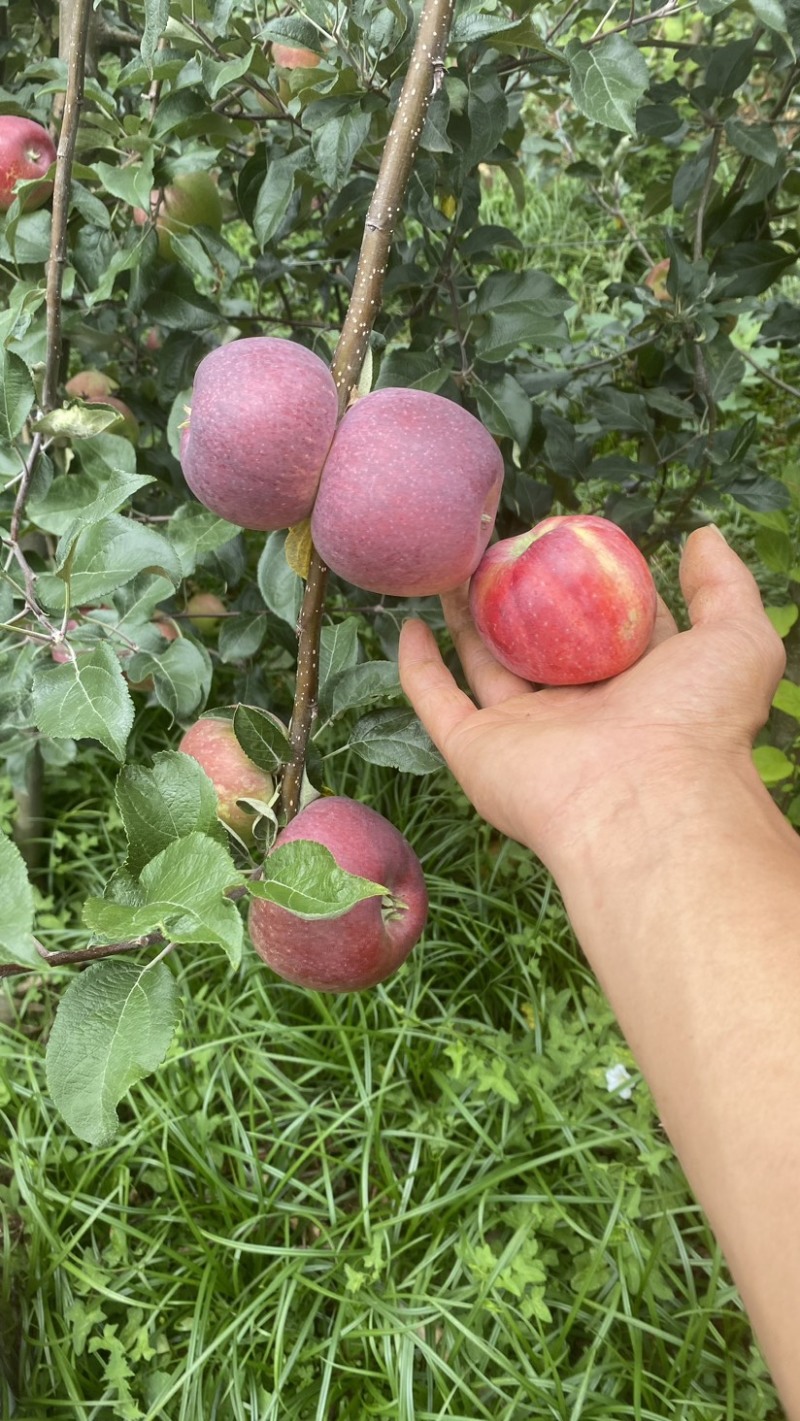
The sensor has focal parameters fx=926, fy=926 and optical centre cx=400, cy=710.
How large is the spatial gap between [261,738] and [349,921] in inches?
9.0

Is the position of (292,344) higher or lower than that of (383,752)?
higher

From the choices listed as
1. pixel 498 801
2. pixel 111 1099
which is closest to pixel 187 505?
pixel 498 801

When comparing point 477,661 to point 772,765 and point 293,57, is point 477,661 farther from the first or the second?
point 293,57

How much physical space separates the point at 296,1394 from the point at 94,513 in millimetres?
1318

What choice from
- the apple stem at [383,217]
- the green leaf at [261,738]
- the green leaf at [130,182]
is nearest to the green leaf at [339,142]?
the apple stem at [383,217]

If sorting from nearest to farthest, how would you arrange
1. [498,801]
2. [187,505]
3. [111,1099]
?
[111,1099] < [498,801] < [187,505]

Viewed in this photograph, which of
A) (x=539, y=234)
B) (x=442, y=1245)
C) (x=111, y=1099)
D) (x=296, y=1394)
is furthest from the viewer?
(x=539, y=234)

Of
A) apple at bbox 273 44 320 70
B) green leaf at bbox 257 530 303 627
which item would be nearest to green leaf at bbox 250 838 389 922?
green leaf at bbox 257 530 303 627

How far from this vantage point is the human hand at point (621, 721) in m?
0.97

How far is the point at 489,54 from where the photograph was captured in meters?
A: 1.21

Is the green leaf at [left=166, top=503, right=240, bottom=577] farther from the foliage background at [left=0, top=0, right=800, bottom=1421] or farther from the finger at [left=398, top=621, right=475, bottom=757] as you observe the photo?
the finger at [left=398, top=621, right=475, bottom=757]

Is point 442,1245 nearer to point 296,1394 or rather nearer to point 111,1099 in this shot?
point 296,1394

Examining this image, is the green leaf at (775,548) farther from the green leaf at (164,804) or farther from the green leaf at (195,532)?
the green leaf at (164,804)

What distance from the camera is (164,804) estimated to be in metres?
0.82
